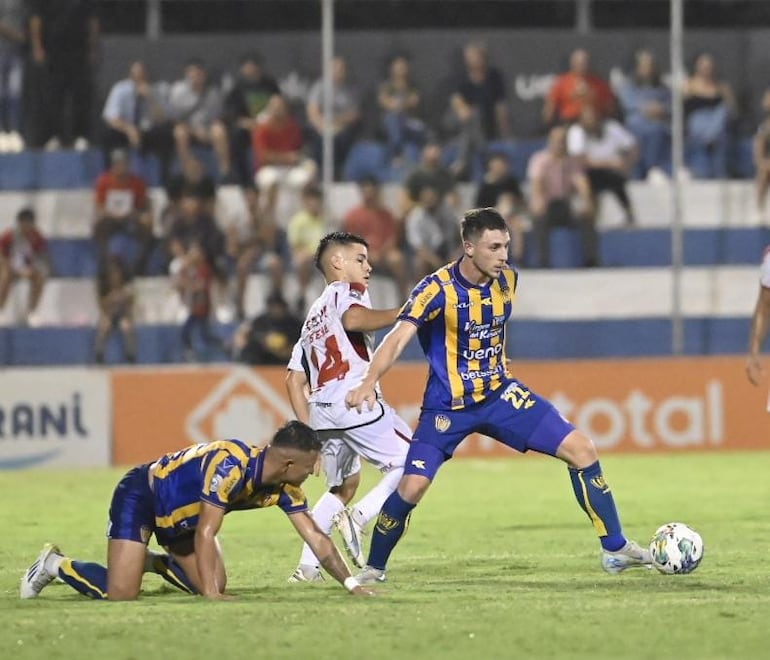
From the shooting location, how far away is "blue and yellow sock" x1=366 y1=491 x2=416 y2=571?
8.75 meters

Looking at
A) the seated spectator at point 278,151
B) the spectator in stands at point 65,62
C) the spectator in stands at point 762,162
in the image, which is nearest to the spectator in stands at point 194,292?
the seated spectator at point 278,151

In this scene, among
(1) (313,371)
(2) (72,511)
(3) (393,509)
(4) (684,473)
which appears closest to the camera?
(3) (393,509)

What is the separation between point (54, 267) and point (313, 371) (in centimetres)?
1039

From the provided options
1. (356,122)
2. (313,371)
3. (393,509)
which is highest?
(356,122)

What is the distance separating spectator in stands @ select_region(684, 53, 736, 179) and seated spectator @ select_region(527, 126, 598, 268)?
1764mm

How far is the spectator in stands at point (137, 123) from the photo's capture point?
19.8 meters

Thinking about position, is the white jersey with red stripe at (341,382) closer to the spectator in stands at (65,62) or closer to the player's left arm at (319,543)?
the player's left arm at (319,543)

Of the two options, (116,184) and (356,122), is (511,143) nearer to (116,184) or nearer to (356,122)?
(356,122)

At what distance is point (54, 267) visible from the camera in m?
19.3

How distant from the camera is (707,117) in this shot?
20.5m

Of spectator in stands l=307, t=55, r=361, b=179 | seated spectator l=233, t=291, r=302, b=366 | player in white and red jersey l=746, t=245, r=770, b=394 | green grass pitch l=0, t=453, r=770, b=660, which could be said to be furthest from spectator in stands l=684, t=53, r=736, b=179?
player in white and red jersey l=746, t=245, r=770, b=394

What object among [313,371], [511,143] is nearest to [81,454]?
[511,143]

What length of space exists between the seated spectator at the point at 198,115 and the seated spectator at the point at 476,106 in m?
2.73

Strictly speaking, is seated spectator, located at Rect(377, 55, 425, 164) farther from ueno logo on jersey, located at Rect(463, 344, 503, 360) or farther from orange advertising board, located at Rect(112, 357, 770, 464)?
ueno logo on jersey, located at Rect(463, 344, 503, 360)
